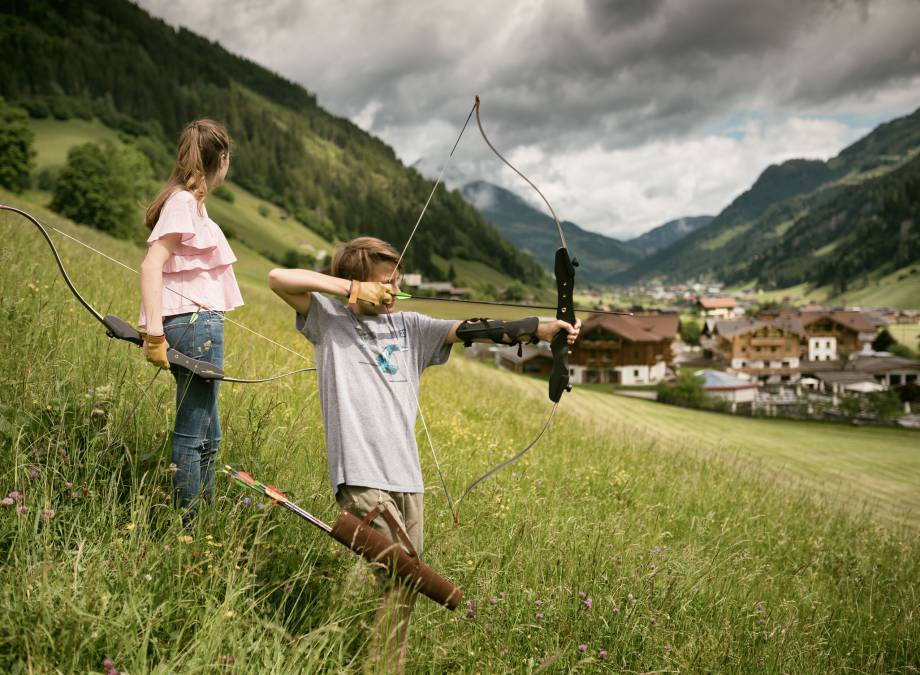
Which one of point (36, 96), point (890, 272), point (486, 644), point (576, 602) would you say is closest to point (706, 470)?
point (576, 602)

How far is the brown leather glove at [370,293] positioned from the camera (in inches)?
108

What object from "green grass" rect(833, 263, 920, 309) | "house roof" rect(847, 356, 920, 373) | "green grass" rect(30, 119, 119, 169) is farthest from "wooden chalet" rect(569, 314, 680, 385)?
"green grass" rect(833, 263, 920, 309)

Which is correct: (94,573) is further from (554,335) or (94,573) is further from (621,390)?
(621,390)

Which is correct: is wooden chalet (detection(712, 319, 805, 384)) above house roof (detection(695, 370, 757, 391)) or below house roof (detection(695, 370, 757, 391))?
above

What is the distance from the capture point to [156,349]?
9.25 ft

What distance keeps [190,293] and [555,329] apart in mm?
1984

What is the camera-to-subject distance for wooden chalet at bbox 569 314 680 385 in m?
74.5

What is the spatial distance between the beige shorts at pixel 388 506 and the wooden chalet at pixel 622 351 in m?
72.2

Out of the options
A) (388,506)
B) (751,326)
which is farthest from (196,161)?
(751,326)

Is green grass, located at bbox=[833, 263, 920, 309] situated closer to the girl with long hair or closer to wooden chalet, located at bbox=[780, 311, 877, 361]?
wooden chalet, located at bbox=[780, 311, 877, 361]

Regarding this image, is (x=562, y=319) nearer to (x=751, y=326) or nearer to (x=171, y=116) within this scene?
(x=751, y=326)

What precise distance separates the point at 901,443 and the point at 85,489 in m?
44.3

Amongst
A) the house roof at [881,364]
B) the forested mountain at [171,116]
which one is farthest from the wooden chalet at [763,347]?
the forested mountain at [171,116]

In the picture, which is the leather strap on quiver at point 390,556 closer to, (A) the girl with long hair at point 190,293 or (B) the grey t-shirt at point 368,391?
(B) the grey t-shirt at point 368,391
